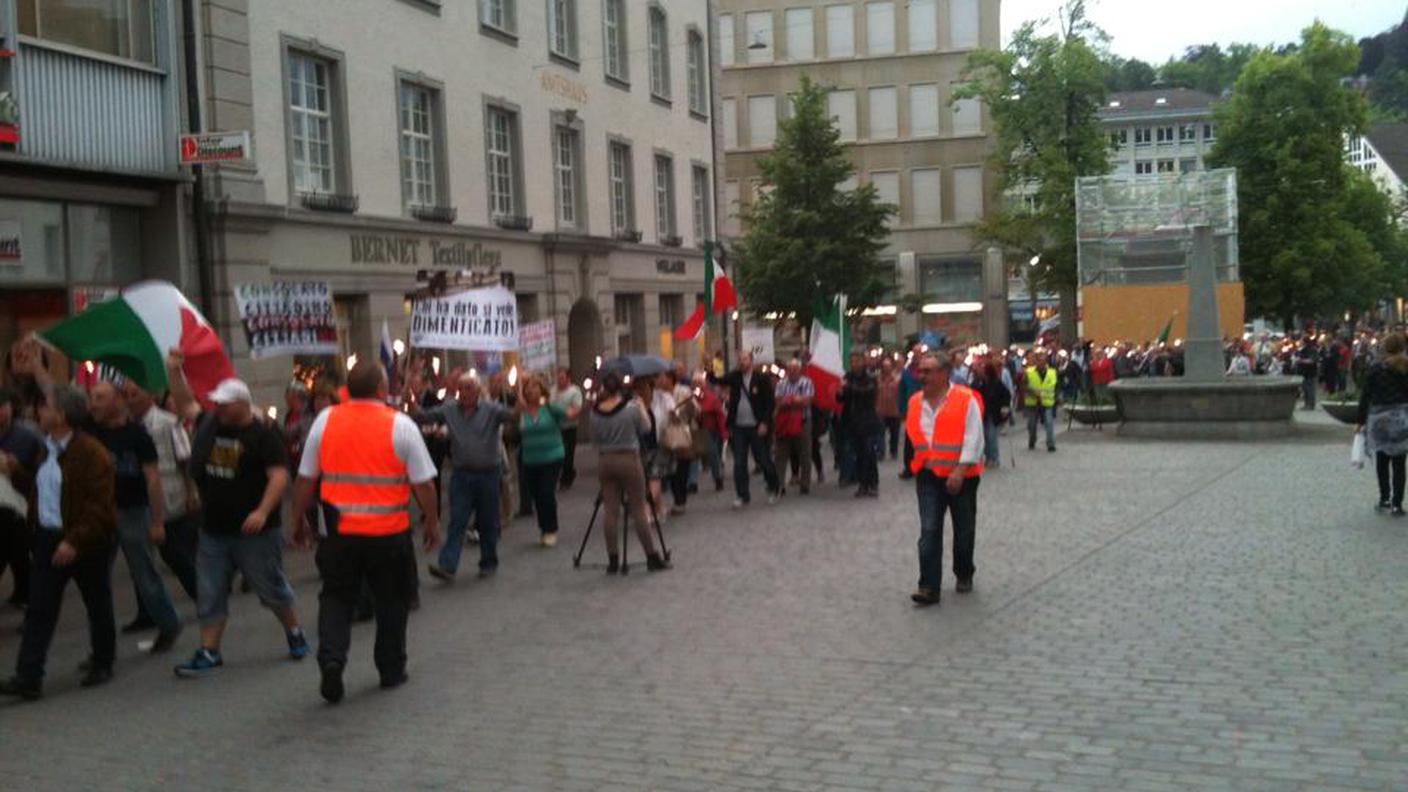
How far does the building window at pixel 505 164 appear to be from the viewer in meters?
27.0

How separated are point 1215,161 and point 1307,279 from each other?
20.5 feet

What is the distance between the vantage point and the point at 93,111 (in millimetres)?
17062

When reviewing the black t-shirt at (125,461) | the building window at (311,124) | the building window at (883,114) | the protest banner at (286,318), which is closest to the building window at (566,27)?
the building window at (311,124)

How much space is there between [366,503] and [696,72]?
99.9ft

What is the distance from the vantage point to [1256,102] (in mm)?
60000

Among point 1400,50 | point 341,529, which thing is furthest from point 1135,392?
point 1400,50

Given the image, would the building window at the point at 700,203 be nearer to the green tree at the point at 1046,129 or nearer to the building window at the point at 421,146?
the building window at the point at 421,146

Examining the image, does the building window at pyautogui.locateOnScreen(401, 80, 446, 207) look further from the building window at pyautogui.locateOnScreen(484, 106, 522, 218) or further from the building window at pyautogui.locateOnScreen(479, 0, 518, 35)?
the building window at pyautogui.locateOnScreen(479, 0, 518, 35)

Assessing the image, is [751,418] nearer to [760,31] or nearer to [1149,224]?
[1149,224]

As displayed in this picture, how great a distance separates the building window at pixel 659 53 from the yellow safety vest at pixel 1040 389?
43.3 ft

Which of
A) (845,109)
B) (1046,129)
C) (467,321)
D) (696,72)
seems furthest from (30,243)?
(845,109)

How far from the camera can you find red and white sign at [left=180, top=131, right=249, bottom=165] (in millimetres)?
15703

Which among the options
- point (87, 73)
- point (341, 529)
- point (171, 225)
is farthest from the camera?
point (171, 225)

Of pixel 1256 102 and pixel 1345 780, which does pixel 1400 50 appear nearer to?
pixel 1256 102
